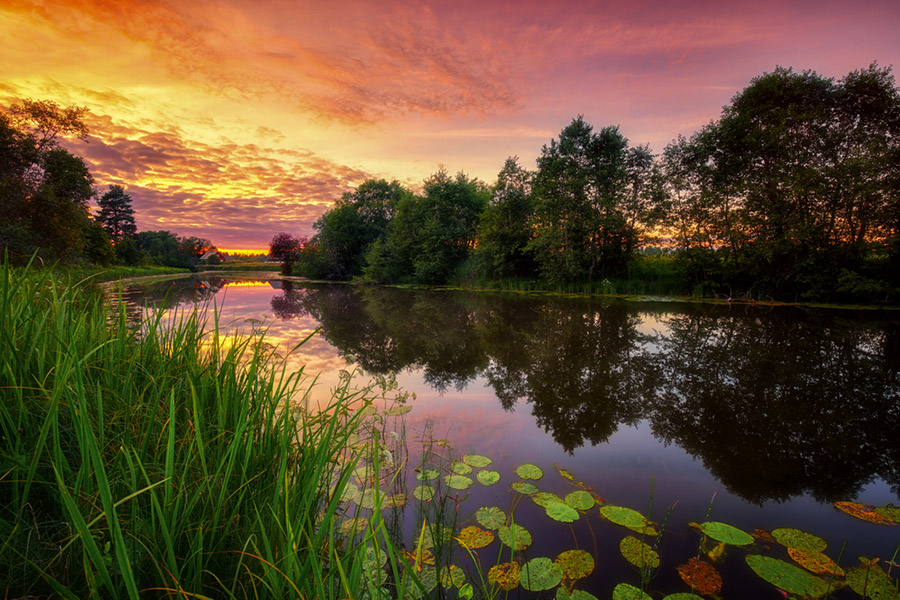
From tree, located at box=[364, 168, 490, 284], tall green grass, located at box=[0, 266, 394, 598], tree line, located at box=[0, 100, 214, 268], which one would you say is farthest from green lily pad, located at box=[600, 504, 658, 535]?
tree, located at box=[364, 168, 490, 284]

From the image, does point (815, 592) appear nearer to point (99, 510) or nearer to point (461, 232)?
point (99, 510)

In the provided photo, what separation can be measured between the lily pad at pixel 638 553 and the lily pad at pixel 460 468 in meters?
1.23

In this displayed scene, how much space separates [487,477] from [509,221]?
23.2 m

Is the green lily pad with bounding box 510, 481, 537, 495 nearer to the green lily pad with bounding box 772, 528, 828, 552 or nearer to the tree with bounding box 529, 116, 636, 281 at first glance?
the green lily pad with bounding box 772, 528, 828, 552

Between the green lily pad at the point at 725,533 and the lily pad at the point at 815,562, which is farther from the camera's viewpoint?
the green lily pad at the point at 725,533

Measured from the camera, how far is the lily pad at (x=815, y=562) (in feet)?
6.71

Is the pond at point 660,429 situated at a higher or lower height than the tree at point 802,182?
lower

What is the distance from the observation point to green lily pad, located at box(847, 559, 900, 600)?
190 centimetres

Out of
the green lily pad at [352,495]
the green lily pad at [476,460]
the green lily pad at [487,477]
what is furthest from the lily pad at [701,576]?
the green lily pad at [352,495]

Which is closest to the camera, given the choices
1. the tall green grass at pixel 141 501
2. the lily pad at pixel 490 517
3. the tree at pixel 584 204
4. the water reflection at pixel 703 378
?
the tall green grass at pixel 141 501

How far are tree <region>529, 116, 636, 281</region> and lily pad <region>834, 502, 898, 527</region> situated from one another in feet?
61.3

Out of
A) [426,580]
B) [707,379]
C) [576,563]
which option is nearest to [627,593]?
[576,563]

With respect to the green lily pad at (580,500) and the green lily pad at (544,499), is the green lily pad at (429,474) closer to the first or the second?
the green lily pad at (544,499)

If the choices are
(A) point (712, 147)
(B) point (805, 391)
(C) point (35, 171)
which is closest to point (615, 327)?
(B) point (805, 391)
